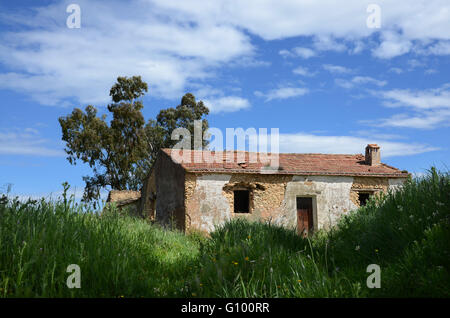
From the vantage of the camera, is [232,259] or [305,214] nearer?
[232,259]

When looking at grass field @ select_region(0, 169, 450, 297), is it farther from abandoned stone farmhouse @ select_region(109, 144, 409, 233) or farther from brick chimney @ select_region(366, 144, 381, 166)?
brick chimney @ select_region(366, 144, 381, 166)

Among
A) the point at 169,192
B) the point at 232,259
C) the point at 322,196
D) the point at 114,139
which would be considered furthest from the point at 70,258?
the point at 114,139

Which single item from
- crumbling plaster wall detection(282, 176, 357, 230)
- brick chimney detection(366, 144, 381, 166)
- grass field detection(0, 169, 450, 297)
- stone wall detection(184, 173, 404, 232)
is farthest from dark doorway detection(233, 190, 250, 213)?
grass field detection(0, 169, 450, 297)

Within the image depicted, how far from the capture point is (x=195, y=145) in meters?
33.1

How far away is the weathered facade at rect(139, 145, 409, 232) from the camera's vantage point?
16.7m

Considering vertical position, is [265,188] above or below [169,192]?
above

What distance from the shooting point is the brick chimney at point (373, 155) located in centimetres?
2050

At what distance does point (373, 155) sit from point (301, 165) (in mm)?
4216

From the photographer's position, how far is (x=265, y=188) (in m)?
17.4

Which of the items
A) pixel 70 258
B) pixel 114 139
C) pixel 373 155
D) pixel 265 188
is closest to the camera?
pixel 70 258

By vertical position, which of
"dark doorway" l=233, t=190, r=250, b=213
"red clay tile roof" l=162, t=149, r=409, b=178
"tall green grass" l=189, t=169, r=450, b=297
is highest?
"red clay tile roof" l=162, t=149, r=409, b=178

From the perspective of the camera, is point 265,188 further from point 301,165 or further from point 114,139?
point 114,139

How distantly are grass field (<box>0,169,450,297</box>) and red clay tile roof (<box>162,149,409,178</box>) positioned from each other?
8.71m
